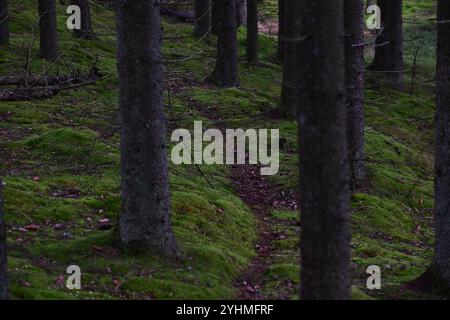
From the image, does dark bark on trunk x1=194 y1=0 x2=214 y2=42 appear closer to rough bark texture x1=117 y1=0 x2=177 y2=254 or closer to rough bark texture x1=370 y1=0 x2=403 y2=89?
rough bark texture x1=370 y1=0 x2=403 y2=89

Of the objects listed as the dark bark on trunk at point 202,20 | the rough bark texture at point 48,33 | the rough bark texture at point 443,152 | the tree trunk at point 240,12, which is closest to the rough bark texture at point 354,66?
the rough bark texture at point 443,152

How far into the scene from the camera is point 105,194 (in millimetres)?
14227

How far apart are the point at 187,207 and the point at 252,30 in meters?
19.9

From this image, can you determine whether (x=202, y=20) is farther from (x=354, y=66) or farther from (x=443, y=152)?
(x=443, y=152)

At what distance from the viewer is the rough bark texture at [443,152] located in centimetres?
1119

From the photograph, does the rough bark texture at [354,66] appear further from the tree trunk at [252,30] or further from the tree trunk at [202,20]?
the tree trunk at [202,20]

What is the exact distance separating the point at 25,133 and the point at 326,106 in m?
12.3

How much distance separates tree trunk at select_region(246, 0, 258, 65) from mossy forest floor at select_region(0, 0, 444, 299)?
16.7ft

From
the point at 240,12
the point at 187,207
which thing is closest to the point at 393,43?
the point at 240,12

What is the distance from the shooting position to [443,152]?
1132 cm

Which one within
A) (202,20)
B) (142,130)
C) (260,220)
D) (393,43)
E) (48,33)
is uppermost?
(202,20)

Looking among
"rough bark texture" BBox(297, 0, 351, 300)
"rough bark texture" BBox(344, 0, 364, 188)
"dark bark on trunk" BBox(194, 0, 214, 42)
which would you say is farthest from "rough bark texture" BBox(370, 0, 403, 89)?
"rough bark texture" BBox(297, 0, 351, 300)

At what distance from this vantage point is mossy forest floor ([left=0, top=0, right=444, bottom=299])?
10.8m
